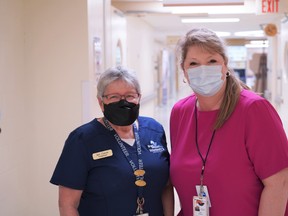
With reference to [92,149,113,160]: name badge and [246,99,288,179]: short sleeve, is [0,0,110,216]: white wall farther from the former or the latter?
[246,99,288,179]: short sleeve

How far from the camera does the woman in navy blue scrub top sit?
1799 mm

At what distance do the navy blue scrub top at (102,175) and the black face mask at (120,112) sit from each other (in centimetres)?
7

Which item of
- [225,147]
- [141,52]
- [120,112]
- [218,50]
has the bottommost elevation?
[225,147]

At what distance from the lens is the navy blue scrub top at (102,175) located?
1793 mm

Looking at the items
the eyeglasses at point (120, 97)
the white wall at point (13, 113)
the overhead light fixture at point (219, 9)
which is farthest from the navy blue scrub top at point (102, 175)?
the overhead light fixture at point (219, 9)

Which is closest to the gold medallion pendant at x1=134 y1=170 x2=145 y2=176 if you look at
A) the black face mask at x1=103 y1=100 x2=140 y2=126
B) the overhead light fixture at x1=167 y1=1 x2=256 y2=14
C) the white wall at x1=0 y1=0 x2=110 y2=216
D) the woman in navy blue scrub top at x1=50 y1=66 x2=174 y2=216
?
the woman in navy blue scrub top at x1=50 y1=66 x2=174 y2=216

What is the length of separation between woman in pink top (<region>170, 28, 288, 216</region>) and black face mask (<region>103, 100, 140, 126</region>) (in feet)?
0.95

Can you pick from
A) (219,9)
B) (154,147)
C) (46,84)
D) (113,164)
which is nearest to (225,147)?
(154,147)

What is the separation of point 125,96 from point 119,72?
12cm

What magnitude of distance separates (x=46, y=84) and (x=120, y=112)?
5.22 ft

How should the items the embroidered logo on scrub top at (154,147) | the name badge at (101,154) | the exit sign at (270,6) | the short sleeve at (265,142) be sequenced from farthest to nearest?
the exit sign at (270,6) < the embroidered logo on scrub top at (154,147) < the name badge at (101,154) < the short sleeve at (265,142)

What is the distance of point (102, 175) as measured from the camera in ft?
5.91

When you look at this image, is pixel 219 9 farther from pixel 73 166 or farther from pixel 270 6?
pixel 73 166

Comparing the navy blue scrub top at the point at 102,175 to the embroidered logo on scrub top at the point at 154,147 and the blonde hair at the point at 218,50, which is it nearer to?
the embroidered logo on scrub top at the point at 154,147
